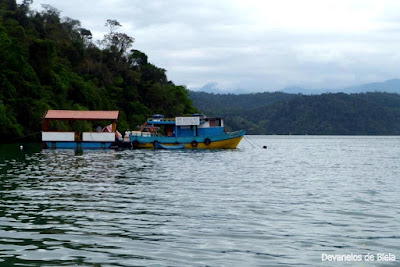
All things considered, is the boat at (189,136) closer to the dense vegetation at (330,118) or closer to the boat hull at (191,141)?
the boat hull at (191,141)

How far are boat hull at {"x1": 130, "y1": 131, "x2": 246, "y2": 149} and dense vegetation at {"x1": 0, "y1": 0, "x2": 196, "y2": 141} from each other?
15813 millimetres

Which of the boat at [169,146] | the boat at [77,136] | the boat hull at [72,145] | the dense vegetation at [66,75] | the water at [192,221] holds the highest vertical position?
the dense vegetation at [66,75]

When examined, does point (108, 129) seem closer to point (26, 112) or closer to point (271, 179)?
point (26, 112)

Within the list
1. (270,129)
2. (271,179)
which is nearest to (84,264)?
(271,179)

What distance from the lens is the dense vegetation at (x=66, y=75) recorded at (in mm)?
59688

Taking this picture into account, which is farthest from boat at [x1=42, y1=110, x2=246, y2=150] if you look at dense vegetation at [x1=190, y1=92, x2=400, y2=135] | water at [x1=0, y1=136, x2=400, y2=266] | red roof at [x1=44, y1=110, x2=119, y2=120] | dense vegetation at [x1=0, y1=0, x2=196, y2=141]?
dense vegetation at [x1=190, y1=92, x2=400, y2=135]

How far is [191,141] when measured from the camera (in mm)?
48781

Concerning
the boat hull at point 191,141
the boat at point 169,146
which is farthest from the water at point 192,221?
the boat hull at point 191,141

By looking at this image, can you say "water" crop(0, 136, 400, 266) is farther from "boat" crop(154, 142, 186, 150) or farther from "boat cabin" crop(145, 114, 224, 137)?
"boat cabin" crop(145, 114, 224, 137)

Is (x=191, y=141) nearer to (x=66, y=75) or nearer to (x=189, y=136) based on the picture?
(x=189, y=136)

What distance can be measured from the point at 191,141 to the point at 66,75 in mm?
32838

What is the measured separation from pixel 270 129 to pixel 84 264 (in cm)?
18419

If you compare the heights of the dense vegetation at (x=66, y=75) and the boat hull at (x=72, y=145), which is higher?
the dense vegetation at (x=66, y=75)

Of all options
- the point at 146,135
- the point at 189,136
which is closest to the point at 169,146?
the point at 189,136
